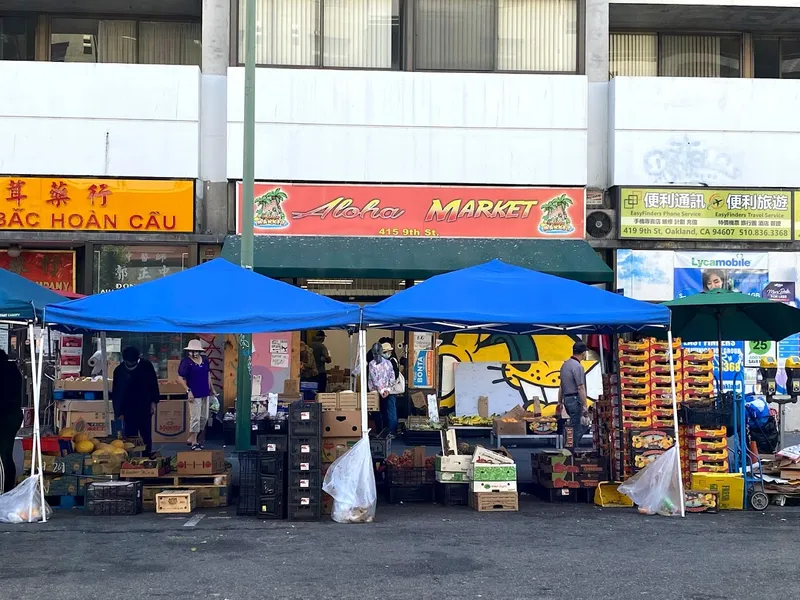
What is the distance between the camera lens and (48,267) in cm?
1995

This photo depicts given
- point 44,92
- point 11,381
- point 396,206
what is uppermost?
point 44,92

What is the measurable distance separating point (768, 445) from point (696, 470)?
391 cm

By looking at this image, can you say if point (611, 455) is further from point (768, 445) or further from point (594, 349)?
point (594, 349)

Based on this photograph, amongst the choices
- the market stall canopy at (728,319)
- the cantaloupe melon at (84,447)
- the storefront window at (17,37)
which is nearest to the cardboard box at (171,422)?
the cantaloupe melon at (84,447)

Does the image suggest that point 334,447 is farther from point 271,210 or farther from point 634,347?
point 271,210

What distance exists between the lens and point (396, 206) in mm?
19703

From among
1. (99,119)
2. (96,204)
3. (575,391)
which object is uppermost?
(99,119)

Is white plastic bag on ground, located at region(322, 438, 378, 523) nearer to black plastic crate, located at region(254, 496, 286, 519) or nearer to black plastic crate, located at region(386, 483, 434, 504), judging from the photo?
black plastic crate, located at region(254, 496, 286, 519)

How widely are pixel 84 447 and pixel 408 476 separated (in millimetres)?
3932

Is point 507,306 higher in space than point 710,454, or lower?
higher

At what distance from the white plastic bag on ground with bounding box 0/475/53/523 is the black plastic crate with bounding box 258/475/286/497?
2.31 meters

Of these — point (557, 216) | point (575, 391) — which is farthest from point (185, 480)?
point (557, 216)

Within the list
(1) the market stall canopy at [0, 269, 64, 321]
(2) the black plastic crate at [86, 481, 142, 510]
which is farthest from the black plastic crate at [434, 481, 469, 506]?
(1) the market stall canopy at [0, 269, 64, 321]

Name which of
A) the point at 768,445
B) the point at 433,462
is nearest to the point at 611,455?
the point at 433,462
